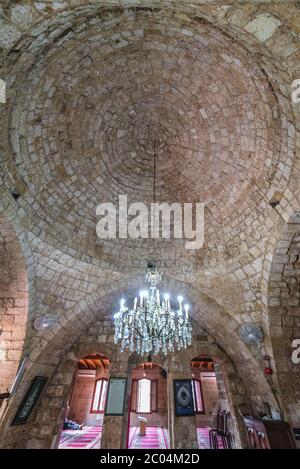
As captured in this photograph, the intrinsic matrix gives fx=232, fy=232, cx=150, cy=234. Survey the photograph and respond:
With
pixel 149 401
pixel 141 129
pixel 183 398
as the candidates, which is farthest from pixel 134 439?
pixel 141 129

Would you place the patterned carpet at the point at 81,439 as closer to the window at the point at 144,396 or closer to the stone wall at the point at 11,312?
the window at the point at 144,396

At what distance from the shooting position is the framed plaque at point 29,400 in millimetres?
5270

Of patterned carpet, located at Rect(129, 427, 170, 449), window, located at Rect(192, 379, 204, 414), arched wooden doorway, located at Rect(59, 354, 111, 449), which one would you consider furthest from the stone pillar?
window, located at Rect(192, 379, 204, 414)

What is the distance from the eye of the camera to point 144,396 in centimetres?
1164

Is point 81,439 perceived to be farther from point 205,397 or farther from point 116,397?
point 205,397

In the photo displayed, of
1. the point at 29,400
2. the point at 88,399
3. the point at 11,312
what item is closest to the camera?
the point at 11,312

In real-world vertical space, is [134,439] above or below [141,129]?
below

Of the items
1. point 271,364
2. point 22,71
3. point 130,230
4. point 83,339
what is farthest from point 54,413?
point 22,71

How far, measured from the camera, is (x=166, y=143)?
5.93 metres

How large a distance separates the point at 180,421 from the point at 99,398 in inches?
314

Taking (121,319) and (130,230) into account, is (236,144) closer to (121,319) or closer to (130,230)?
(130,230)

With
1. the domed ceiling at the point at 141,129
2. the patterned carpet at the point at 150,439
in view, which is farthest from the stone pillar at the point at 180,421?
the domed ceiling at the point at 141,129

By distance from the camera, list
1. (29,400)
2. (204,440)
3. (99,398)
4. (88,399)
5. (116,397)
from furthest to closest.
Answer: (88,399)
(99,398)
(204,440)
(116,397)
(29,400)

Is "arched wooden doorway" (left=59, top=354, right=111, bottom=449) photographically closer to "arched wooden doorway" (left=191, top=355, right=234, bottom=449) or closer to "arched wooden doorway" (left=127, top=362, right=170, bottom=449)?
"arched wooden doorway" (left=127, top=362, right=170, bottom=449)
